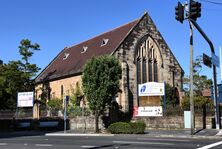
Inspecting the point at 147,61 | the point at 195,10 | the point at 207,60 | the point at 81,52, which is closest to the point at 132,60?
the point at 147,61

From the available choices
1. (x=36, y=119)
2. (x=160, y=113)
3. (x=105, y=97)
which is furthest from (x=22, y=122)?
(x=160, y=113)

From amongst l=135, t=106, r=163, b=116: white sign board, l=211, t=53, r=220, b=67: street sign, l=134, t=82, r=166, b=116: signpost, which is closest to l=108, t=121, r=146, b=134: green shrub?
l=135, t=106, r=163, b=116: white sign board

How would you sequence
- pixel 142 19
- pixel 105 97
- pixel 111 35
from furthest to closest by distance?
1. pixel 111 35
2. pixel 142 19
3. pixel 105 97

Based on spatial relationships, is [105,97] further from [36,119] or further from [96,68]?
[36,119]

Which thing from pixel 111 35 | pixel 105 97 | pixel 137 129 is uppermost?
pixel 111 35

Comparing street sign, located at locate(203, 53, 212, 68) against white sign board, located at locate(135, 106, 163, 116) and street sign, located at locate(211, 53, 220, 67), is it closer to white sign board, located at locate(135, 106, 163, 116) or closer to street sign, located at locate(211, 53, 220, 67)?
street sign, located at locate(211, 53, 220, 67)

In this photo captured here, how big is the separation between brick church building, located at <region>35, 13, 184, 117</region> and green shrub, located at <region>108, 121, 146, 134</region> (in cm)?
1464

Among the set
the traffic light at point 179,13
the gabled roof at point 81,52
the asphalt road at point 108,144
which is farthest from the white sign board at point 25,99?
the traffic light at point 179,13

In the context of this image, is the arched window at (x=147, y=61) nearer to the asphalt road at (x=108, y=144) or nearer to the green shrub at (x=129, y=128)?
the green shrub at (x=129, y=128)

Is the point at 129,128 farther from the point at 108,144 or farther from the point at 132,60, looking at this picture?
the point at 132,60

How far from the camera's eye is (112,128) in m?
30.7

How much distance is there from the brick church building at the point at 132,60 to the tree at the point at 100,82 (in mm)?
11380

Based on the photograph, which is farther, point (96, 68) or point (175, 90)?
point (175, 90)

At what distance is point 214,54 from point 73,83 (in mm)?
27672
